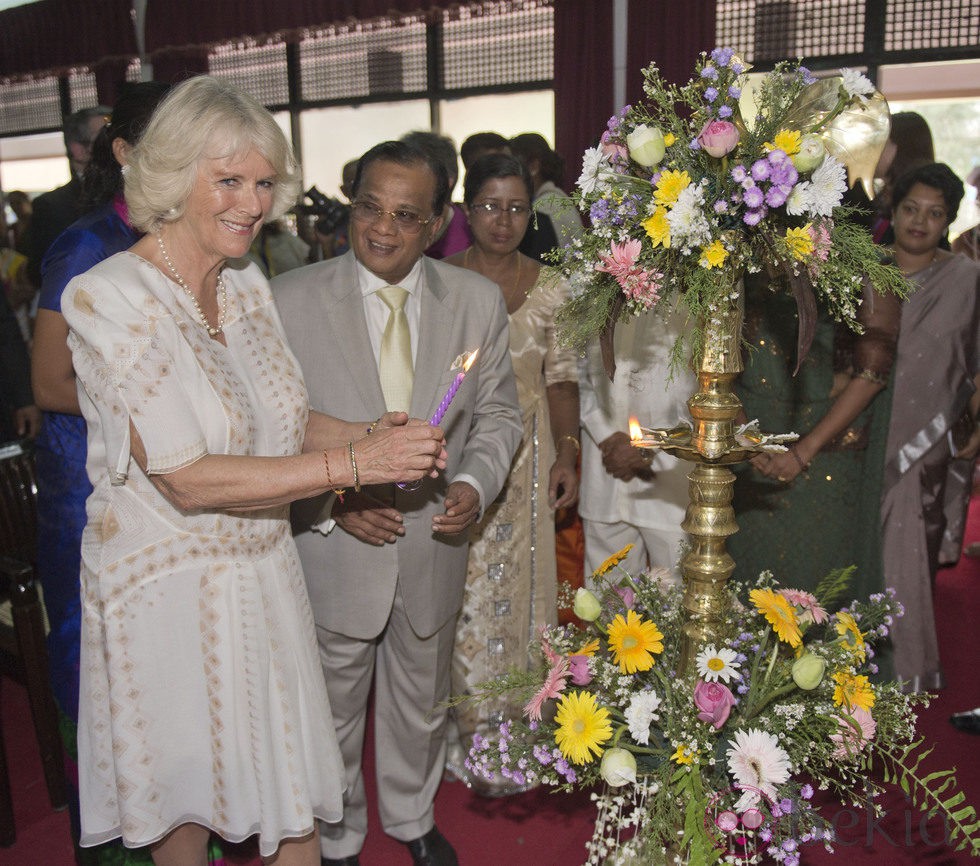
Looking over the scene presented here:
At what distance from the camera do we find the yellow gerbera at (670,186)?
57.4 inches

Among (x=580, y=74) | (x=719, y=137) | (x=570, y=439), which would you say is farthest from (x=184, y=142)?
(x=580, y=74)

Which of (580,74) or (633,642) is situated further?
(580,74)

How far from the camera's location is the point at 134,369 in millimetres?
1554

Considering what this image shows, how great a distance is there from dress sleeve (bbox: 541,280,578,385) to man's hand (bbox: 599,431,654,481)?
0.22 metres

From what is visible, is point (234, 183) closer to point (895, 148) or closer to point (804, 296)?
point (804, 296)

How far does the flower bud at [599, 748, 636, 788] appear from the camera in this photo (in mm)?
1469

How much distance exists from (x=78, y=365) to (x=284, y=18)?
23.5ft

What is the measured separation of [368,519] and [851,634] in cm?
102

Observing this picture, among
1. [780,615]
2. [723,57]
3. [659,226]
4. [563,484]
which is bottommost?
[563,484]

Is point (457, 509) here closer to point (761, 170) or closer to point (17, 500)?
point (761, 170)

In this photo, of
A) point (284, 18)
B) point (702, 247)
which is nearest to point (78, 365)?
point (702, 247)

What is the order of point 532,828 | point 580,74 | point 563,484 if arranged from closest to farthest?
point 532,828 < point 563,484 < point 580,74

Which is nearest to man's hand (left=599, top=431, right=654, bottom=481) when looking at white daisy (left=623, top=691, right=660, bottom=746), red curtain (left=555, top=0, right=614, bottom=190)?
white daisy (left=623, top=691, right=660, bottom=746)

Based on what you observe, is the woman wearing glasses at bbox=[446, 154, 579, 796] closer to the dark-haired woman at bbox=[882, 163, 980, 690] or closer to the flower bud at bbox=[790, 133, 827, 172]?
the dark-haired woman at bbox=[882, 163, 980, 690]
